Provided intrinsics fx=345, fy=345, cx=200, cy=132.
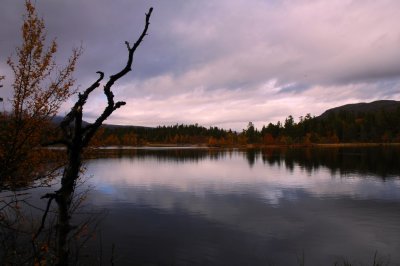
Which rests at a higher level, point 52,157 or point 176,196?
point 52,157

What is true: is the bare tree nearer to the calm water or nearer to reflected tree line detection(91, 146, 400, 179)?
reflected tree line detection(91, 146, 400, 179)

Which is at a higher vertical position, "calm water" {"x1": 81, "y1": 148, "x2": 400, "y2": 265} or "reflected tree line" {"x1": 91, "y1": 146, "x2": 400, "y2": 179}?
"reflected tree line" {"x1": 91, "y1": 146, "x2": 400, "y2": 179}

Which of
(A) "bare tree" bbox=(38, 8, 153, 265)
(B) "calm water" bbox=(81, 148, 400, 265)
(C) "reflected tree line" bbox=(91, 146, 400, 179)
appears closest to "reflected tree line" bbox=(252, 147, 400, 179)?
(C) "reflected tree line" bbox=(91, 146, 400, 179)

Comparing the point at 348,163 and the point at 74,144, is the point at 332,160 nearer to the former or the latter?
the point at 348,163

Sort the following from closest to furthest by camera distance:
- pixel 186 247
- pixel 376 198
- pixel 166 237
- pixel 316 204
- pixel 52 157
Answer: pixel 52 157
pixel 186 247
pixel 166 237
pixel 316 204
pixel 376 198

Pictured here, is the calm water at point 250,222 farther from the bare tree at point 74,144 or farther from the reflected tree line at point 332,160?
the bare tree at point 74,144

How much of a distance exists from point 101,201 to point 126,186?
45.6 feet

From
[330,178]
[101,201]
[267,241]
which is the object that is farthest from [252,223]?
[330,178]

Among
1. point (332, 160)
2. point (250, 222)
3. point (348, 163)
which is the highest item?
point (332, 160)

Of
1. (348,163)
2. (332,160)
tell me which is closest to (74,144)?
(348,163)

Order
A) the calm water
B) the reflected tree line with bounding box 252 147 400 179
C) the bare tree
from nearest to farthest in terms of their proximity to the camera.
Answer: the bare tree, the calm water, the reflected tree line with bounding box 252 147 400 179

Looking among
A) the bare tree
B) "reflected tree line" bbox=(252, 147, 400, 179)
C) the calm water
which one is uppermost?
the bare tree

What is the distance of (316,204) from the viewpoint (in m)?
42.0

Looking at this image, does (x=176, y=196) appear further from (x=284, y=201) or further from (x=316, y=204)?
(x=316, y=204)
